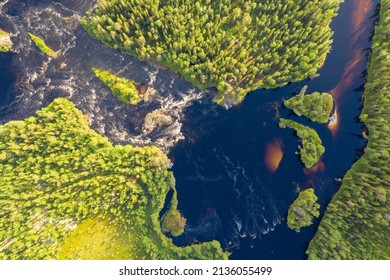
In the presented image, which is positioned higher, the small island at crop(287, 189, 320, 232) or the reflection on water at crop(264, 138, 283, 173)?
the reflection on water at crop(264, 138, 283, 173)

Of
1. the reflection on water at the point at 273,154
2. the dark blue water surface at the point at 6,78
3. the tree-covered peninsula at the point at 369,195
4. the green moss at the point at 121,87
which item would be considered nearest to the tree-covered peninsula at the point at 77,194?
the green moss at the point at 121,87

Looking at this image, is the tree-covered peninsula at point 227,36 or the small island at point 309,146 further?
the small island at point 309,146

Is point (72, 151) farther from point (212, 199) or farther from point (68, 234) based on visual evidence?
point (212, 199)

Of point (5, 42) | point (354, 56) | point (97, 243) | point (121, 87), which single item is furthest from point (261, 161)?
point (5, 42)

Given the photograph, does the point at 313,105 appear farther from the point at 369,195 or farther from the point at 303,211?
the point at 303,211

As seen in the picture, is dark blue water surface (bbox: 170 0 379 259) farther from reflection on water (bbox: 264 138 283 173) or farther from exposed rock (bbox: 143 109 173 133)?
exposed rock (bbox: 143 109 173 133)

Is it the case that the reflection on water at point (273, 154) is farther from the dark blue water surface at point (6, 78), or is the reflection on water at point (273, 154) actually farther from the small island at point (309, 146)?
the dark blue water surface at point (6, 78)

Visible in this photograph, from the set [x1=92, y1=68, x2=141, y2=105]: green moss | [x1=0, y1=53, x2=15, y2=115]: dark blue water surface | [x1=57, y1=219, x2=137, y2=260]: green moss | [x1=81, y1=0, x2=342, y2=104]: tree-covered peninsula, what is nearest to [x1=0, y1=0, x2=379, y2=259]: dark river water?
[x1=0, y1=53, x2=15, y2=115]: dark blue water surface
